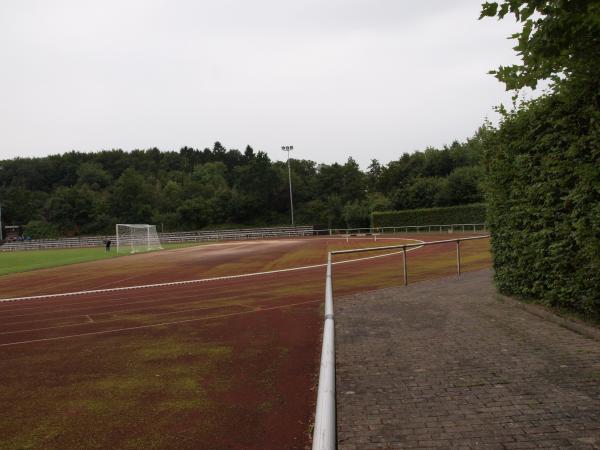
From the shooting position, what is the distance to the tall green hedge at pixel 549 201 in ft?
19.8

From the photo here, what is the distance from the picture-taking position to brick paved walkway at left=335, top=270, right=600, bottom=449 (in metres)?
3.61

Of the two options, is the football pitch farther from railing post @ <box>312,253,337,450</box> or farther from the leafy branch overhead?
the leafy branch overhead

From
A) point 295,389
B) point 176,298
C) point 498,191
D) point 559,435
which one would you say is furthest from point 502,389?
point 176,298

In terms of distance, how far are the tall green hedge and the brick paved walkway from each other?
655 millimetres

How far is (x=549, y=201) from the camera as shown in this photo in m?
7.16

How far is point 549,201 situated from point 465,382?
377 cm

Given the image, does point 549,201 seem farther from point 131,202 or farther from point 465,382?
point 131,202

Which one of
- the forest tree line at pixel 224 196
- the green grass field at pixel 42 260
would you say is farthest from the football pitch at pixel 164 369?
the forest tree line at pixel 224 196

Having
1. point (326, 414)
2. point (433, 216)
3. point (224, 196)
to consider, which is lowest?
point (433, 216)

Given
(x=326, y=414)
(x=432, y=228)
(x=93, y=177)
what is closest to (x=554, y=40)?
(x=326, y=414)

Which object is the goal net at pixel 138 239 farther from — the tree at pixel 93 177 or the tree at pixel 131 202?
the tree at pixel 93 177

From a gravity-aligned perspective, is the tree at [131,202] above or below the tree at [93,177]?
below

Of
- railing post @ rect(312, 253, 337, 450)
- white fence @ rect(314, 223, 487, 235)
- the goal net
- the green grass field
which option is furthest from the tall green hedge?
the goal net

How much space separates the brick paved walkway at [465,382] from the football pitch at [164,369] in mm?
532
